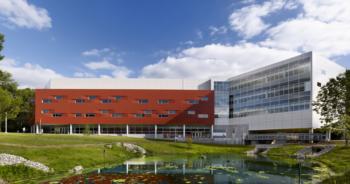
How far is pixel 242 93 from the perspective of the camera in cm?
10225

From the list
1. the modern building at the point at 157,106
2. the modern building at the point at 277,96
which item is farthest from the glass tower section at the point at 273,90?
the modern building at the point at 157,106

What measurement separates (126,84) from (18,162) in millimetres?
78529

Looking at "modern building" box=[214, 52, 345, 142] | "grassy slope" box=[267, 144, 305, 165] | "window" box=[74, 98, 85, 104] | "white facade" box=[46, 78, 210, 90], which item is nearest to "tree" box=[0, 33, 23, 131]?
"white facade" box=[46, 78, 210, 90]

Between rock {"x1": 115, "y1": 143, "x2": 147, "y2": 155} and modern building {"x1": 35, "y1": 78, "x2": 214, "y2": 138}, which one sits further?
modern building {"x1": 35, "y1": 78, "x2": 214, "y2": 138}

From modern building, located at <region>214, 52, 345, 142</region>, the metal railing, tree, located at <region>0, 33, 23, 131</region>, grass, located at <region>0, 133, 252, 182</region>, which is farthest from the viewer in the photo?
modern building, located at <region>214, 52, 345, 142</region>

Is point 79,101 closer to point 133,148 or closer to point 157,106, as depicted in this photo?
point 157,106

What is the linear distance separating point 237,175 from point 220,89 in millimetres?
75591

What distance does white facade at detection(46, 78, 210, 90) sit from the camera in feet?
349

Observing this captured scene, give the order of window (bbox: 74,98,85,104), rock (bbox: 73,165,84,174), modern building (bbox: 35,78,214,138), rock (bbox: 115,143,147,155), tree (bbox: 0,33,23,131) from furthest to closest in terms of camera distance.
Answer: window (bbox: 74,98,85,104) → modern building (bbox: 35,78,214,138) → rock (bbox: 115,143,147,155) → tree (bbox: 0,33,23,131) → rock (bbox: 73,165,84,174)

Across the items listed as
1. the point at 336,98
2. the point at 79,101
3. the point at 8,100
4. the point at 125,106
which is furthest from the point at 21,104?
the point at 336,98

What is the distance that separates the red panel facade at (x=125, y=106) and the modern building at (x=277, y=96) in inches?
300

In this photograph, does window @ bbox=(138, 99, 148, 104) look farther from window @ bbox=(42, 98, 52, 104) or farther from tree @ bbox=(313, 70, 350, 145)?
tree @ bbox=(313, 70, 350, 145)

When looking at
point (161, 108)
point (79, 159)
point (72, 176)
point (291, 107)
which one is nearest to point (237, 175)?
point (72, 176)

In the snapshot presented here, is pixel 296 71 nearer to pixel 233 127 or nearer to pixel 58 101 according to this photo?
pixel 233 127
